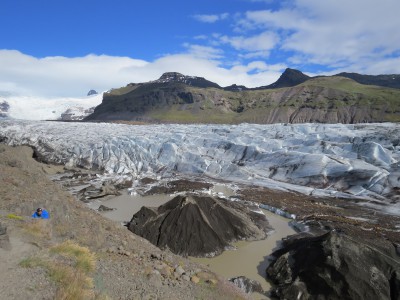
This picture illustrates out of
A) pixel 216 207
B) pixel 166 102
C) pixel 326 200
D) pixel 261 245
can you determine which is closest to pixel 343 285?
pixel 261 245

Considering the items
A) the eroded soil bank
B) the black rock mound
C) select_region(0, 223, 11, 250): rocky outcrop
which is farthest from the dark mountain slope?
select_region(0, 223, 11, 250): rocky outcrop

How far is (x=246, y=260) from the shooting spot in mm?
19844

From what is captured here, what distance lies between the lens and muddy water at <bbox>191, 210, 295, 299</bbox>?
59.8ft

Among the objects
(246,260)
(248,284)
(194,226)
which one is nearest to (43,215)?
(248,284)

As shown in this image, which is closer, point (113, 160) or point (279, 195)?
point (279, 195)

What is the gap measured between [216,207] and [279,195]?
45.8ft

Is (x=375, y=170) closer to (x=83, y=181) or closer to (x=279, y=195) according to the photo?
(x=279, y=195)

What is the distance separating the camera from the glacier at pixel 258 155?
122 feet

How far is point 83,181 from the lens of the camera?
4256cm

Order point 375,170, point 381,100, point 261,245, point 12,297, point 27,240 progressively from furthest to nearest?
point 381,100 → point 375,170 → point 261,245 → point 27,240 → point 12,297

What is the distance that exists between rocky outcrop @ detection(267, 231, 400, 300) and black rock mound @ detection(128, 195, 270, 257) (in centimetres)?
513

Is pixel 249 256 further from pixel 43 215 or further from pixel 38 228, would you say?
pixel 38 228

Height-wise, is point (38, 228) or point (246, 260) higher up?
point (38, 228)

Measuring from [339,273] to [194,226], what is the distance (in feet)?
30.3
